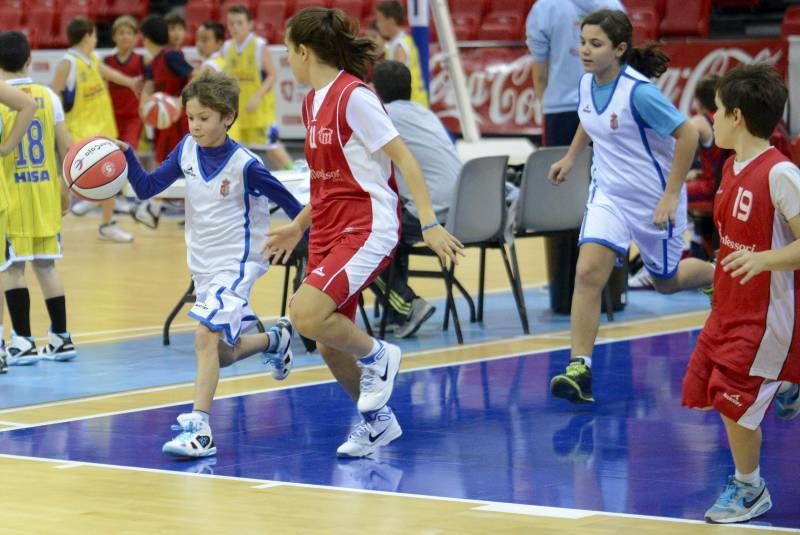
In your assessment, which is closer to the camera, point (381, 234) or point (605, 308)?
point (381, 234)

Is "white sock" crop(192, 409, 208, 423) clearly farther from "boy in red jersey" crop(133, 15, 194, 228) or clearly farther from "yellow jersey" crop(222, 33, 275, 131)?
"yellow jersey" crop(222, 33, 275, 131)

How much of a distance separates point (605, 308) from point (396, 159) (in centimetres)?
444

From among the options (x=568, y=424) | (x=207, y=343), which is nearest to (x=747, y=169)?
(x=568, y=424)

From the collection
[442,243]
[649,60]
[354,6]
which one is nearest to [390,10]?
[354,6]

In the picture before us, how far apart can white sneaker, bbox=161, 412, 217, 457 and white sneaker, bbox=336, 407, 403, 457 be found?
499mm

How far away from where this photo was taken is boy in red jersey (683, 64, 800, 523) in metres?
4.73

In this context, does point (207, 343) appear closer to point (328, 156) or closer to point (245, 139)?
point (328, 156)

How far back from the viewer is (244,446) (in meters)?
6.10

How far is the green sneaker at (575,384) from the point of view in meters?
6.74

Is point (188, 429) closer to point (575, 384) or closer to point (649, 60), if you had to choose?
point (575, 384)

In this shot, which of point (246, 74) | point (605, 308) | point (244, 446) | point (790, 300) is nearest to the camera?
point (790, 300)

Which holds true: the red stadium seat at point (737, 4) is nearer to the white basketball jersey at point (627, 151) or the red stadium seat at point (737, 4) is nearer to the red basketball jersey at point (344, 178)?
the white basketball jersey at point (627, 151)

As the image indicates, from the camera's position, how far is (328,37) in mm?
5824

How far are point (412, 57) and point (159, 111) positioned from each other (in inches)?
93.1
